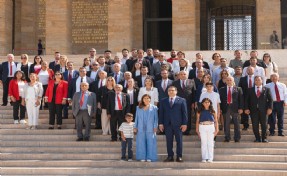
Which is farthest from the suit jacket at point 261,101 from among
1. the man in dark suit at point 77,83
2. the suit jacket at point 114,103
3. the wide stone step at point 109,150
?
the man in dark suit at point 77,83

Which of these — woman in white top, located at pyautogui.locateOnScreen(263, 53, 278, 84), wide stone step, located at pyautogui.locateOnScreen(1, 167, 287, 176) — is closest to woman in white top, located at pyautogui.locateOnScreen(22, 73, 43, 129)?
wide stone step, located at pyautogui.locateOnScreen(1, 167, 287, 176)

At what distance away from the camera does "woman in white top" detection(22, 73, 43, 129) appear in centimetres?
1445

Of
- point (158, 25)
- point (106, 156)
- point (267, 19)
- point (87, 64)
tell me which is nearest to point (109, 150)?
point (106, 156)

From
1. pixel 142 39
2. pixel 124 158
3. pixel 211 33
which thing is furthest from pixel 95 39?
pixel 124 158

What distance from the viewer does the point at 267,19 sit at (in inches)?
982

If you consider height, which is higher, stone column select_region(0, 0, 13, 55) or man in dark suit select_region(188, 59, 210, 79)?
stone column select_region(0, 0, 13, 55)

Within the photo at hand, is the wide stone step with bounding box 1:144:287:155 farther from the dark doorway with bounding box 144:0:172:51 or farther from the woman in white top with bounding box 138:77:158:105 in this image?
the dark doorway with bounding box 144:0:172:51

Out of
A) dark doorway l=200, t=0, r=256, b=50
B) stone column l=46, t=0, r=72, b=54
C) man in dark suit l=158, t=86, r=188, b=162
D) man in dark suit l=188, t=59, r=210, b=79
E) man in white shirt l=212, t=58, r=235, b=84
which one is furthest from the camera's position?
dark doorway l=200, t=0, r=256, b=50

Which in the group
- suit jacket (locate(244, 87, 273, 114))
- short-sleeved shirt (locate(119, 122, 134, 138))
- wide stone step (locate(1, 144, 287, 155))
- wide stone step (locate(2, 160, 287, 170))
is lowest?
wide stone step (locate(2, 160, 287, 170))

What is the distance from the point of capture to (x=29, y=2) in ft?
99.4

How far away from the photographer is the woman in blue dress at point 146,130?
1220 centimetres

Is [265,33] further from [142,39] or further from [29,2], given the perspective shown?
[29,2]

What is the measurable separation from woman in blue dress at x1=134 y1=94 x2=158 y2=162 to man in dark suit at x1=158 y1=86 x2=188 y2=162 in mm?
208

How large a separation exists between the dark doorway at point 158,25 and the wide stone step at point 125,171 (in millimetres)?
17832
